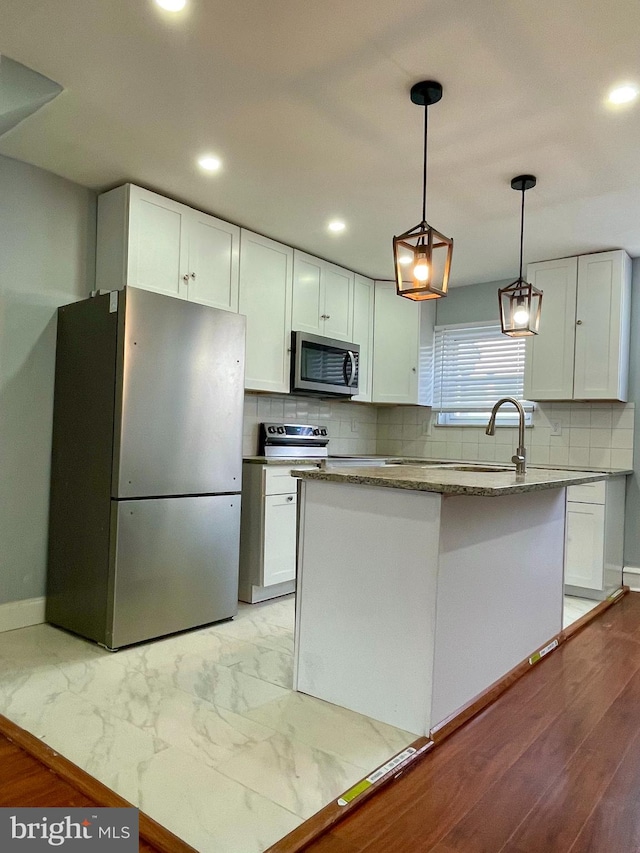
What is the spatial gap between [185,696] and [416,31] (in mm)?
2514

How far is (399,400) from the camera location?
510 cm

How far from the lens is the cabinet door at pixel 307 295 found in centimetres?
430

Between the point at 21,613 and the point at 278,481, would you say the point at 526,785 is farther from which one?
the point at 21,613

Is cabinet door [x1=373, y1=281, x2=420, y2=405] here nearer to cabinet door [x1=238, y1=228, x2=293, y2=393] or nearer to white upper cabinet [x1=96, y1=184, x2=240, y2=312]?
cabinet door [x1=238, y1=228, x2=293, y2=393]

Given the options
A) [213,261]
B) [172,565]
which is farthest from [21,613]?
[213,261]

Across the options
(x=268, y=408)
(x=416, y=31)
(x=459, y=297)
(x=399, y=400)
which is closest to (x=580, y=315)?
(x=459, y=297)

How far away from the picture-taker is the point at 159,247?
3.34m

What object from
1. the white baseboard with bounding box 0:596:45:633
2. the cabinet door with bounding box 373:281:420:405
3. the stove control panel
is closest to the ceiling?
the cabinet door with bounding box 373:281:420:405

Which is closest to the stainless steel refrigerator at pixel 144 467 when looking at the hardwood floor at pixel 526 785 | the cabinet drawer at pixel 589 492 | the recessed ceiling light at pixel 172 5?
the recessed ceiling light at pixel 172 5

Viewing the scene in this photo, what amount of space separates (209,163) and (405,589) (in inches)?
88.3

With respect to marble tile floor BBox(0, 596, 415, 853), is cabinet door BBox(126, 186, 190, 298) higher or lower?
higher

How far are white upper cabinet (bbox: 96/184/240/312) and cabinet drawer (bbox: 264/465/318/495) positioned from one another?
1.05 meters

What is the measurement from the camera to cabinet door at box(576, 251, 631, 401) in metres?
4.14

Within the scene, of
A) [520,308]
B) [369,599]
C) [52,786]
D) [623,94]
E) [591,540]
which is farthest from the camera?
[591,540]
